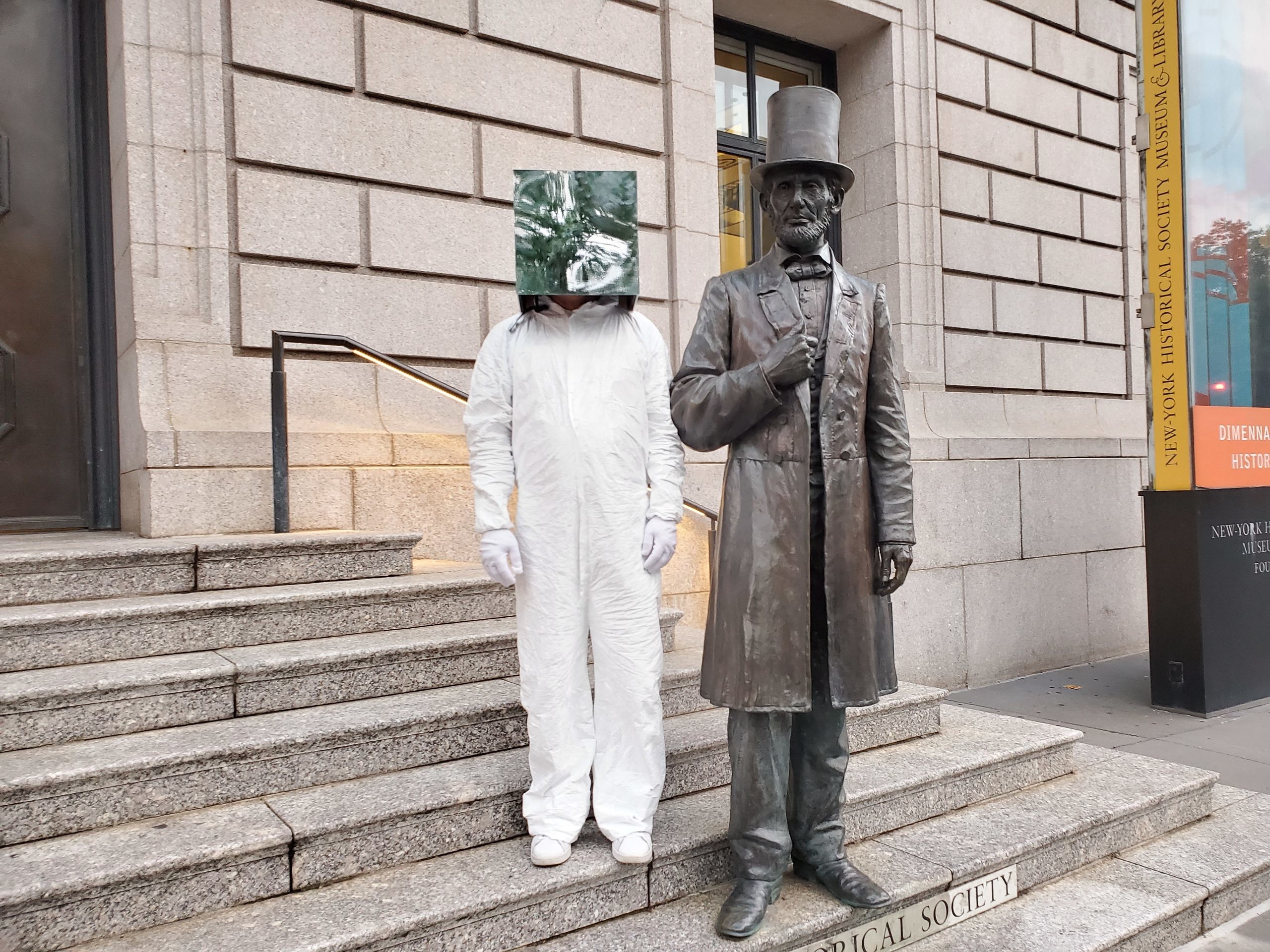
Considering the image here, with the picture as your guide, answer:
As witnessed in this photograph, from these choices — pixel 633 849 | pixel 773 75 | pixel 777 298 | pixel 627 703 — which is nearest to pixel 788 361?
pixel 777 298

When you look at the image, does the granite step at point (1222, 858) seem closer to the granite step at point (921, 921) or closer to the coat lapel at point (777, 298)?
the granite step at point (921, 921)

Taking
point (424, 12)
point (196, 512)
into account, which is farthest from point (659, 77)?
point (196, 512)

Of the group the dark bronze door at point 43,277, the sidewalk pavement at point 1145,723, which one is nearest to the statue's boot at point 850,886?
the sidewalk pavement at point 1145,723

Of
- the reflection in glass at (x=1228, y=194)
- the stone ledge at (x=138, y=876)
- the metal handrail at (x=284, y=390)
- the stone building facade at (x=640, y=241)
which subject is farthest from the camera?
the reflection in glass at (x=1228, y=194)

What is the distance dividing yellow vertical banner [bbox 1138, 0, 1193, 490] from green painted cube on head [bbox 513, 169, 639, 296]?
475cm

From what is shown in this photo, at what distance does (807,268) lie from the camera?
296cm

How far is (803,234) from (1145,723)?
4646 millimetres

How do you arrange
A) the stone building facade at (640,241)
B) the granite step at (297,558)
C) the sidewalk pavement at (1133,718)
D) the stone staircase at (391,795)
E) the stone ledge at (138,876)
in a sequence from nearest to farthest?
1. the stone ledge at (138,876)
2. the stone staircase at (391,795)
3. the granite step at (297,558)
4. the stone building facade at (640,241)
5. the sidewalk pavement at (1133,718)

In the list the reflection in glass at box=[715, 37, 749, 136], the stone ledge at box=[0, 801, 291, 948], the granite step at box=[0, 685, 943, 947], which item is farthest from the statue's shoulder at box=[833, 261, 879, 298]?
the reflection in glass at box=[715, 37, 749, 136]

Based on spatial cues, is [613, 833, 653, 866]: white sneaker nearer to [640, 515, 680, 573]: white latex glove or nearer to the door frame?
[640, 515, 680, 573]: white latex glove

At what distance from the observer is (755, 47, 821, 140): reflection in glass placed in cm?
777

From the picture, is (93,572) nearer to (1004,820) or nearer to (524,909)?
(524,909)

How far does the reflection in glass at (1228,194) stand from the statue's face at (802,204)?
4385mm

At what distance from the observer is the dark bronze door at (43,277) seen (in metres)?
5.14
